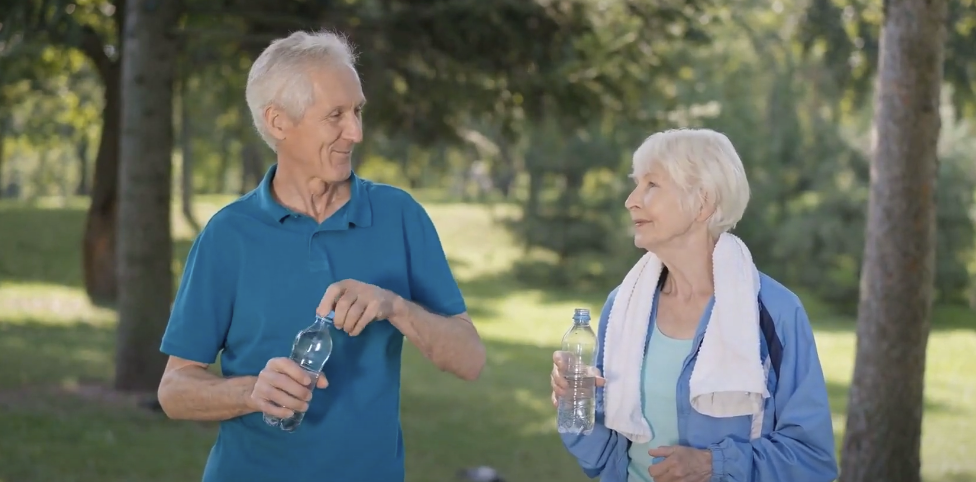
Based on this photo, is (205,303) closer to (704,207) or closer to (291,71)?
(291,71)

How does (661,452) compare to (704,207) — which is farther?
(704,207)

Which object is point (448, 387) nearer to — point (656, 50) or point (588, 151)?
point (656, 50)

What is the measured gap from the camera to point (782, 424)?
11.1 feet

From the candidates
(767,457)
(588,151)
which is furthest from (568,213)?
(767,457)

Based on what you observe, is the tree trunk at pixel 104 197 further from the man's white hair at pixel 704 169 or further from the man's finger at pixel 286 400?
the man's finger at pixel 286 400

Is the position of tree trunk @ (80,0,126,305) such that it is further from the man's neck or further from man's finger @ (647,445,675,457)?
man's finger @ (647,445,675,457)

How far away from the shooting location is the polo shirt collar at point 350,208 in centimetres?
337

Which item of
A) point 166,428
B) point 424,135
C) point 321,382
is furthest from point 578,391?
point 424,135

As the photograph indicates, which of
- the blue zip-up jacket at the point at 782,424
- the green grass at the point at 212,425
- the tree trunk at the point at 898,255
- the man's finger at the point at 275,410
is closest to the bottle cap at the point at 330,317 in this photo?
the man's finger at the point at 275,410

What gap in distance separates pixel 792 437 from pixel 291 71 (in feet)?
5.51

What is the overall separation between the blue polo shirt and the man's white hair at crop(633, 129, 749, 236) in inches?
30.8

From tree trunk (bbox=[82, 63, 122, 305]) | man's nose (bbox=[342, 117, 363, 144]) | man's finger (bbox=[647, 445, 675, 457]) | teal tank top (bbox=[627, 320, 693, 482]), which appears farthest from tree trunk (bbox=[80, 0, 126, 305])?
man's finger (bbox=[647, 445, 675, 457])

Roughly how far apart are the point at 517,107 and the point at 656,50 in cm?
152

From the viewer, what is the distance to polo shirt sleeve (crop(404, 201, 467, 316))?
11.3ft
